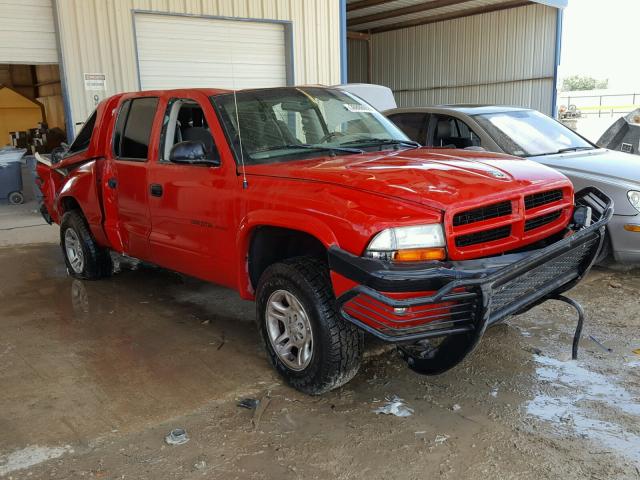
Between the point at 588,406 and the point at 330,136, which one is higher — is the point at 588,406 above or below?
below

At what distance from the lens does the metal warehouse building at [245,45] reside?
9.94 meters

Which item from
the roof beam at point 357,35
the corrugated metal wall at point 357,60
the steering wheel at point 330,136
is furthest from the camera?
the corrugated metal wall at point 357,60

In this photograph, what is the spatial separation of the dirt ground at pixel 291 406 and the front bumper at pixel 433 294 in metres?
0.60

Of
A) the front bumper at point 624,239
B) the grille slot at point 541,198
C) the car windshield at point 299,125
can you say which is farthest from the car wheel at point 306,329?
the front bumper at point 624,239

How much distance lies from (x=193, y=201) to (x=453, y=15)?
61.9 feet

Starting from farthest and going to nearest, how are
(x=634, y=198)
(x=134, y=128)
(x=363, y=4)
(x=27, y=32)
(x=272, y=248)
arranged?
1. (x=363, y=4)
2. (x=27, y=32)
3. (x=634, y=198)
4. (x=134, y=128)
5. (x=272, y=248)

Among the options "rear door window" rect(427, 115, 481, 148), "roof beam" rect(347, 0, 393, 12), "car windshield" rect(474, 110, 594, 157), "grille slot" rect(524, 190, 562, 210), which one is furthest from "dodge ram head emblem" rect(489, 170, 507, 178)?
"roof beam" rect(347, 0, 393, 12)

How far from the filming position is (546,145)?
648 centimetres

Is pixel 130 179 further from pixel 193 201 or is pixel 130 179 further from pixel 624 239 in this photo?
pixel 624 239

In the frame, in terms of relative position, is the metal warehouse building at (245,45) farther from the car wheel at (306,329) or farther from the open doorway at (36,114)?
the car wheel at (306,329)

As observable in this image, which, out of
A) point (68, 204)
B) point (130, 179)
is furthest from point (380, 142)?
point (68, 204)

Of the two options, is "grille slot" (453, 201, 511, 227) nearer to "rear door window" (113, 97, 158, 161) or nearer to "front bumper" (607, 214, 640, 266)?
"front bumper" (607, 214, 640, 266)

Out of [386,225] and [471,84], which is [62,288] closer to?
[386,225]

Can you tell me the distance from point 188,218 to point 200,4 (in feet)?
27.4
